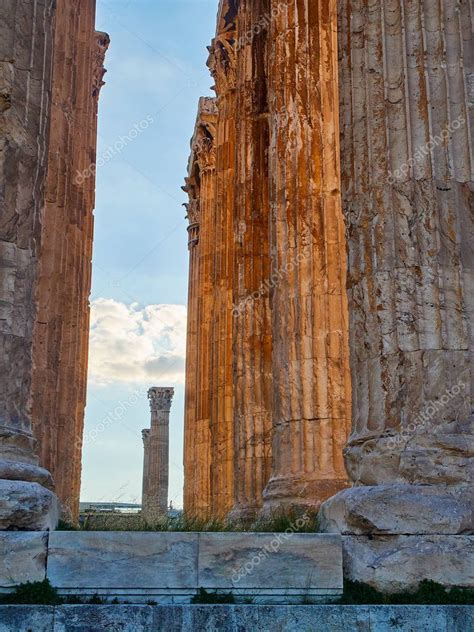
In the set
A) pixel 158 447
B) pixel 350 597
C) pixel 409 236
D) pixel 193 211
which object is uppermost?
pixel 193 211

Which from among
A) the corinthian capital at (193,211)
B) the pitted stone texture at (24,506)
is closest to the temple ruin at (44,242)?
the pitted stone texture at (24,506)

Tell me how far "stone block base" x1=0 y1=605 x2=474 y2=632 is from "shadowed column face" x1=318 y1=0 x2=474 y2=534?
100 cm

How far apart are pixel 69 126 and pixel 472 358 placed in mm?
12187

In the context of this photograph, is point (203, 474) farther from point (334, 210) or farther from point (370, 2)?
point (370, 2)

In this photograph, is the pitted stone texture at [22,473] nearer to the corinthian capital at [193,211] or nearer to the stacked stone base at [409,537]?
the stacked stone base at [409,537]

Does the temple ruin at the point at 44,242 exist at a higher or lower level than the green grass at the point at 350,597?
higher

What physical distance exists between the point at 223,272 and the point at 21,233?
16.5 metres

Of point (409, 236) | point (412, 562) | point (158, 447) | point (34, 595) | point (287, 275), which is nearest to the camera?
point (34, 595)

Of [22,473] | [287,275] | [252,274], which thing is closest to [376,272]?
[22,473]

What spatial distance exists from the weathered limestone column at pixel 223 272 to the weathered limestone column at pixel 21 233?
1422 centimetres

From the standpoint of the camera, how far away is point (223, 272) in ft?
87.1

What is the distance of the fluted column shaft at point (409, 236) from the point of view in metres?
9.38

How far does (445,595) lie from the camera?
28.0 ft

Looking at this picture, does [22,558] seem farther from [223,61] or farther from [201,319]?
[201,319]
